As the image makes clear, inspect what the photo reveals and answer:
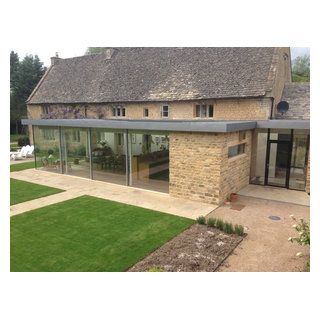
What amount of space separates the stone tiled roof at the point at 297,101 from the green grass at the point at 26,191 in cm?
1366

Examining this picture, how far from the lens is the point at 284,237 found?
8.24 metres

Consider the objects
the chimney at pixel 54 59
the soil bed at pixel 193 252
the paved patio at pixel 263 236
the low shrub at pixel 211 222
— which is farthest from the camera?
the chimney at pixel 54 59

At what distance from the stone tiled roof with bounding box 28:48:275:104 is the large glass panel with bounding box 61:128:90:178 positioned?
7420 millimetres

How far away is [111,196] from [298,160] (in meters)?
8.74

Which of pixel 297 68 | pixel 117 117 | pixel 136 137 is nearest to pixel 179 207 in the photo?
pixel 136 137

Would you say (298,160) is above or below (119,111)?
below

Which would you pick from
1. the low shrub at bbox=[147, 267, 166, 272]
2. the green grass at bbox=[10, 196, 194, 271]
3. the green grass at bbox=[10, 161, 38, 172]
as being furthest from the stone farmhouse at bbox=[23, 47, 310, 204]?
the low shrub at bbox=[147, 267, 166, 272]

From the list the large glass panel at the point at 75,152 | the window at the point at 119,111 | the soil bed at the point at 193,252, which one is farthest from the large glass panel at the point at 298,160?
the window at the point at 119,111

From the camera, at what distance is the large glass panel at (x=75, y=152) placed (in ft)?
51.1

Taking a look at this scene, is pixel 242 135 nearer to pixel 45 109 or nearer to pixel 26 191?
pixel 26 191

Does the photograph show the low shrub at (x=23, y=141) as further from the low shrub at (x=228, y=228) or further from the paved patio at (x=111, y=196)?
the low shrub at (x=228, y=228)

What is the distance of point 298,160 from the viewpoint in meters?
13.3

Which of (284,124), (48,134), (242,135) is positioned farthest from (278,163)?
(48,134)

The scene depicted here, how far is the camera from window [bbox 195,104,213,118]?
19.2 meters
